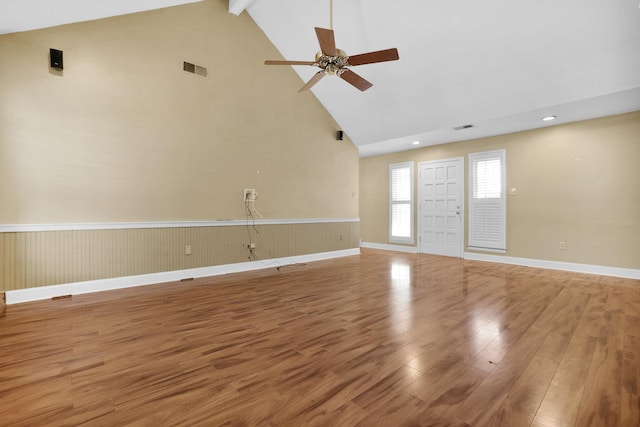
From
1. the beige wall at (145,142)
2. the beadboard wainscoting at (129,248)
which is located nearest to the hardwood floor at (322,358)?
the beadboard wainscoting at (129,248)

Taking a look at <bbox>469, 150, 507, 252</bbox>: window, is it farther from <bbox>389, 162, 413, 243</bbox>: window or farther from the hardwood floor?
the hardwood floor

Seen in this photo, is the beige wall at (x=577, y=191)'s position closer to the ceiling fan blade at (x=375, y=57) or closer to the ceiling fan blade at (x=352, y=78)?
the ceiling fan blade at (x=352, y=78)

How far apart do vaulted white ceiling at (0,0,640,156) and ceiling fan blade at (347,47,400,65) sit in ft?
4.98

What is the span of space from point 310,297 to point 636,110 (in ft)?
18.7

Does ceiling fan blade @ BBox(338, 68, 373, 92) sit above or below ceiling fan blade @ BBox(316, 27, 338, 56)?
below

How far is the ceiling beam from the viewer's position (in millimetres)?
4348

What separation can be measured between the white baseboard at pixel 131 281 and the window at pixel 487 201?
3.82 metres

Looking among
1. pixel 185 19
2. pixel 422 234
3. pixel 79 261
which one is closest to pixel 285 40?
pixel 185 19

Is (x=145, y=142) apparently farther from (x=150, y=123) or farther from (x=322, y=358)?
(x=322, y=358)

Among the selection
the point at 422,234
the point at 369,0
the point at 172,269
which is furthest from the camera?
the point at 422,234

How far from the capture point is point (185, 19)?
13.7 feet

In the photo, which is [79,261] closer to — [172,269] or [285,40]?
[172,269]

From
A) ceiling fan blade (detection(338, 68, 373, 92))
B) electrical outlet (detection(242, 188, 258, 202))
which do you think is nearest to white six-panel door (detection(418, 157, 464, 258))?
ceiling fan blade (detection(338, 68, 373, 92))

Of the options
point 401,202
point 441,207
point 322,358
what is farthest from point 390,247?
point 322,358
